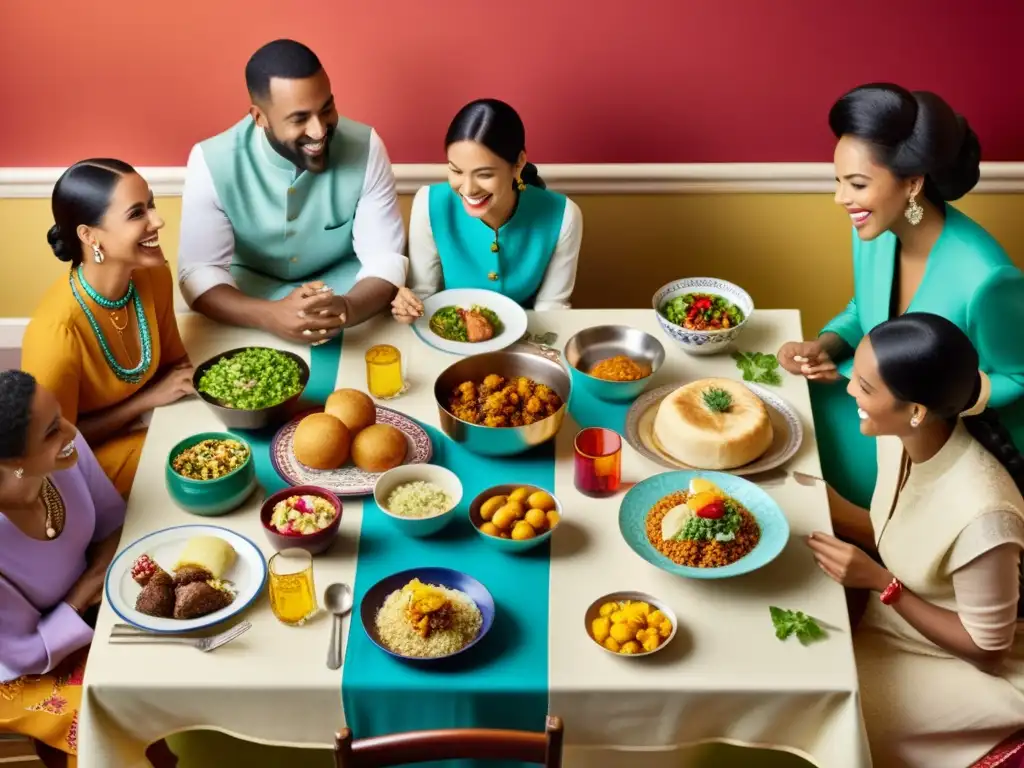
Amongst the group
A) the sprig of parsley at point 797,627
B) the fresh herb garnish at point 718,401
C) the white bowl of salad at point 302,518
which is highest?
the fresh herb garnish at point 718,401

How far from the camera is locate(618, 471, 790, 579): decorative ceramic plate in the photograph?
6.82ft

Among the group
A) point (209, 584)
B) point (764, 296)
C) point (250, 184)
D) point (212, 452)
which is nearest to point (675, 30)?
point (764, 296)

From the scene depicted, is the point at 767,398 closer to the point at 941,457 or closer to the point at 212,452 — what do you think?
the point at 941,457

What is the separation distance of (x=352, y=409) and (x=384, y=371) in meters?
0.20

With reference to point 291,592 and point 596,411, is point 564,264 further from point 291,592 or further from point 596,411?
point 291,592

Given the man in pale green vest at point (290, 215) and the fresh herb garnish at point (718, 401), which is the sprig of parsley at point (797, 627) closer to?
the fresh herb garnish at point (718, 401)

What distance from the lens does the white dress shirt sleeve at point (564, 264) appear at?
10.3 feet

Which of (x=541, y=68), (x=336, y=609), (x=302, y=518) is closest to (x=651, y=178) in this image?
(x=541, y=68)

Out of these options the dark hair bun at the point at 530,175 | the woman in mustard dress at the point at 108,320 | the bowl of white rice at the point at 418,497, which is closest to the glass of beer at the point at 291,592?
the bowl of white rice at the point at 418,497

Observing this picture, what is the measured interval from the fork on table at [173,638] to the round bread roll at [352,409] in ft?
1.83

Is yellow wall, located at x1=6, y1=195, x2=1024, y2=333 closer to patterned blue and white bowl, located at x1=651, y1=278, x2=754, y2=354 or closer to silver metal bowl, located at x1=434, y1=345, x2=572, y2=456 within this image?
patterned blue and white bowl, located at x1=651, y1=278, x2=754, y2=354

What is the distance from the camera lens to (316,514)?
2195 millimetres

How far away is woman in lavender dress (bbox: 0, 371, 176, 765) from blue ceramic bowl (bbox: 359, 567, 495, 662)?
2.07ft

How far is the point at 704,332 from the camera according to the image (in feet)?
8.83
